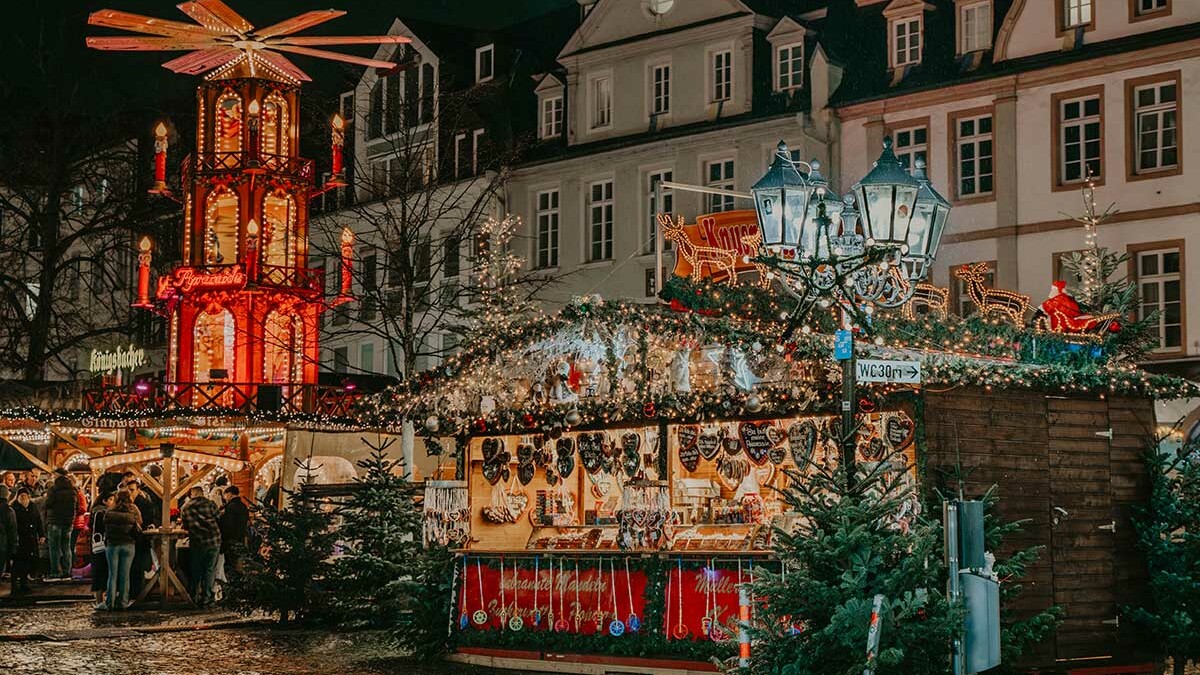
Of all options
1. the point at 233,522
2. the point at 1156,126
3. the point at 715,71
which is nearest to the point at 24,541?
the point at 233,522

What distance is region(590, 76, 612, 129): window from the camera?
38.1 metres

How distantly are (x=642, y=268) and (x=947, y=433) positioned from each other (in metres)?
22.0

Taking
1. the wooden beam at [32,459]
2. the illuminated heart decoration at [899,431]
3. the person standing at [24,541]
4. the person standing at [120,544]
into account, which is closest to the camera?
the illuminated heart decoration at [899,431]

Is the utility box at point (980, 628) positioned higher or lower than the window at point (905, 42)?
lower

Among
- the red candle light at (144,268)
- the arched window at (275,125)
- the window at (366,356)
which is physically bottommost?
the window at (366,356)

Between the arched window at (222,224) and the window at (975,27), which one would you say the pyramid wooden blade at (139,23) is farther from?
the window at (975,27)

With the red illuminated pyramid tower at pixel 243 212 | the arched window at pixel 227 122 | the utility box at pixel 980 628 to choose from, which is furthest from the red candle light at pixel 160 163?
the utility box at pixel 980 628

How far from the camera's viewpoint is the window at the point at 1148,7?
2897cm

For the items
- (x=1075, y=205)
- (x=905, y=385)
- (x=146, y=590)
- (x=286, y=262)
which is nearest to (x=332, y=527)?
(x=146, y=590)

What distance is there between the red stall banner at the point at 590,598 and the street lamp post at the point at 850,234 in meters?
2.57

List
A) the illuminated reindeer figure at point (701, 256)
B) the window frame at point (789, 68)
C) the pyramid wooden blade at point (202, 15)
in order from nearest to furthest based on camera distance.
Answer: the illuminated reindeer figure at point (701, 256)
the window frame at point (789, 68)
the pyramid wooden blade at point (202, 15)

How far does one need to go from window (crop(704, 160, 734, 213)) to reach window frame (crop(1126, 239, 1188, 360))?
868cm

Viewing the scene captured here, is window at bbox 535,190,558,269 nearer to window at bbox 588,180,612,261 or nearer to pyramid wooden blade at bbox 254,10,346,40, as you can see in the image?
window at bbox 588,180,612,261

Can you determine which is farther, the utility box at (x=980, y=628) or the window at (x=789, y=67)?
the window at (x=789, y=67)
